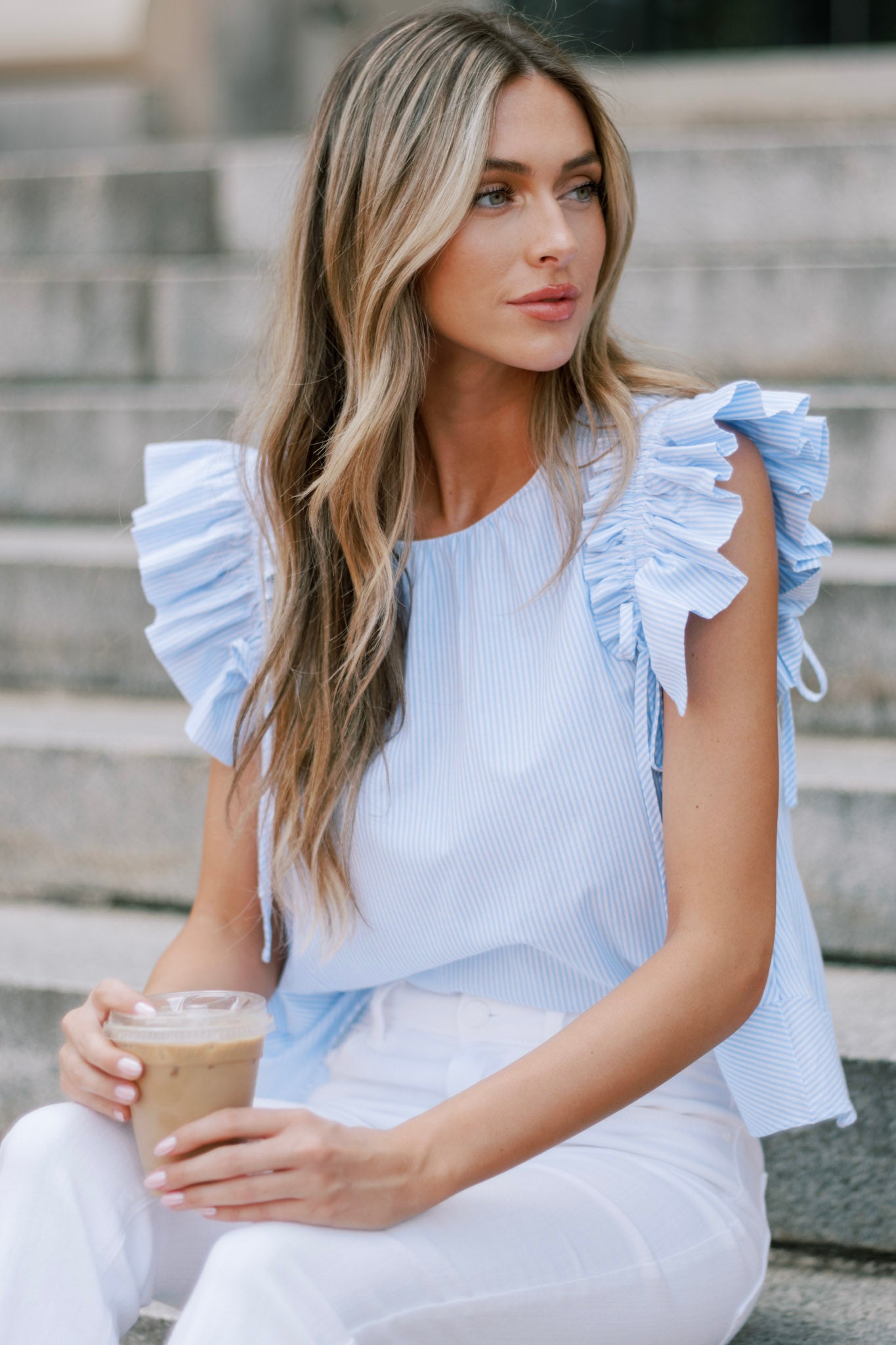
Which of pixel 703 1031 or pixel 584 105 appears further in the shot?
pixel 584 105

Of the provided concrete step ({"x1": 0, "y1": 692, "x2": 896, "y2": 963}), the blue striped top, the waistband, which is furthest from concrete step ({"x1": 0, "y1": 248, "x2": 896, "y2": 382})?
the waistband

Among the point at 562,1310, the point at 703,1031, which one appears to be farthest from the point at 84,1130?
the point at 703,1031

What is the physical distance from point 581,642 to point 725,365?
6.13 feet

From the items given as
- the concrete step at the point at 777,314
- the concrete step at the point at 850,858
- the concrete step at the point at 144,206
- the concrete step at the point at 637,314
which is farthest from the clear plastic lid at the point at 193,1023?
the concrete step at the point at 144,206

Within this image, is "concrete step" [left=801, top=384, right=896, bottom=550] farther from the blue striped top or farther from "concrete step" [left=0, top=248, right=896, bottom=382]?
the blue striped top

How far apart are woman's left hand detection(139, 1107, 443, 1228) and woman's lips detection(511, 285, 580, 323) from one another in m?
0.88

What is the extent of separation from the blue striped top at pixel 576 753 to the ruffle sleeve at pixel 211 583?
19cm

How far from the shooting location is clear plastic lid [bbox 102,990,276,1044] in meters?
1.34

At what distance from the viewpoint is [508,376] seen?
181 centimetres

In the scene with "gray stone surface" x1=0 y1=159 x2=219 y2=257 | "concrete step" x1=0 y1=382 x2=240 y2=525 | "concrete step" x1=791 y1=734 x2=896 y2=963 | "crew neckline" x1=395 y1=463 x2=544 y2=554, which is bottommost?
"concrete step" x1=791 y1=734 x2=896 y2=963

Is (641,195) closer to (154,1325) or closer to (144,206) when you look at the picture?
(144,206)

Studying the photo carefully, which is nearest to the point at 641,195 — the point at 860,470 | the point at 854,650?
the point at 860,470

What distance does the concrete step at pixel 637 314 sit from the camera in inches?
127

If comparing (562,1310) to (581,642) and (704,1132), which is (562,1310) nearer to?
(704,1132)
